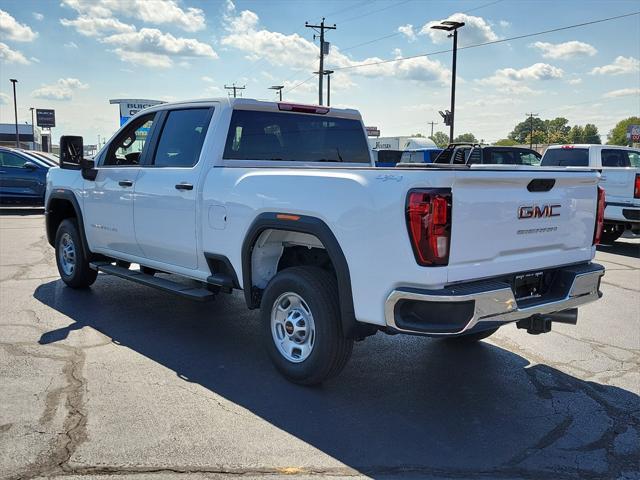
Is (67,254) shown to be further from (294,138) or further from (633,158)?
(633,158)

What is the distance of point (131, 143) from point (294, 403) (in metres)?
3.69

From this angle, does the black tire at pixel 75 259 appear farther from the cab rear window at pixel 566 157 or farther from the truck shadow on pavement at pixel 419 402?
the cab rear window at pixel 566 157

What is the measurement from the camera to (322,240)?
155 inches

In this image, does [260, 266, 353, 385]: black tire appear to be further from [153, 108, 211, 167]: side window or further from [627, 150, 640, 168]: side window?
[627, 150, 640, 168]: side window

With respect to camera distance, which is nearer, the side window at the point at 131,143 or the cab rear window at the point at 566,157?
the side window at the point at 131,143

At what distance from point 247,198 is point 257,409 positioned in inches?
60.0

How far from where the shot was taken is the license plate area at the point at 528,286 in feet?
13.1

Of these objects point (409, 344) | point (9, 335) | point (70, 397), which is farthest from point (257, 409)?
point (9, 335)

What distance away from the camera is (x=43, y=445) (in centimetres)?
343

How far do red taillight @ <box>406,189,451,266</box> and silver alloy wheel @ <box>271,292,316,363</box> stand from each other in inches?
41.6

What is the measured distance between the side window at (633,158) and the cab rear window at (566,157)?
33.9 inches

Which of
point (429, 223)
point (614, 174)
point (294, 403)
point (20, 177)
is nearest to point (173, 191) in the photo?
point (294, 403)

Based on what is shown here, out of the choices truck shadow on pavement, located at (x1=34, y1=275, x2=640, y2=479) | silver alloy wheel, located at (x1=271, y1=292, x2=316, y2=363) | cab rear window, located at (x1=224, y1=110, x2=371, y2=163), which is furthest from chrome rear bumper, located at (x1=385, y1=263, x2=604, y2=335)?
cab rear window, located at (x1=224, y1=110, x2=371, y2=163)

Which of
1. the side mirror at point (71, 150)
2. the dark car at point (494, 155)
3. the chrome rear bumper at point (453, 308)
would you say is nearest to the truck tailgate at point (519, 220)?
the chrome rear bumper at point (453, 308)
